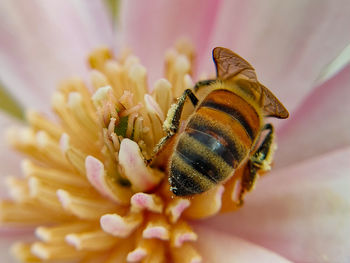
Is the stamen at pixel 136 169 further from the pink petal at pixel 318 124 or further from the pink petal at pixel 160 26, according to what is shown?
the pink petal at pixel 160 26

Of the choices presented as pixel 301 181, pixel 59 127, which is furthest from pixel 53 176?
pixel 301 181

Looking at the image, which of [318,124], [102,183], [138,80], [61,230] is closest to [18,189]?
[61,230]

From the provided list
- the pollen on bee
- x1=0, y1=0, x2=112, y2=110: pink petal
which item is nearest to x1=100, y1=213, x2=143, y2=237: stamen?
the pollen on bee

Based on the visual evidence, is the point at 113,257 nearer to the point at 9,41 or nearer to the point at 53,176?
the point at 53,176

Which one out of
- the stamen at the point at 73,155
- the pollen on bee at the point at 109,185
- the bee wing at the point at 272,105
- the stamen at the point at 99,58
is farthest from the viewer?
the stamen at the point at 99,58

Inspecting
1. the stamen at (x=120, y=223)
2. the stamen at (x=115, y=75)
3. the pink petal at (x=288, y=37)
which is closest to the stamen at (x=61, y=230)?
the stamen at (x=120, y=223)

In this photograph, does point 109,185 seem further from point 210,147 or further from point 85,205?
point 210,147
